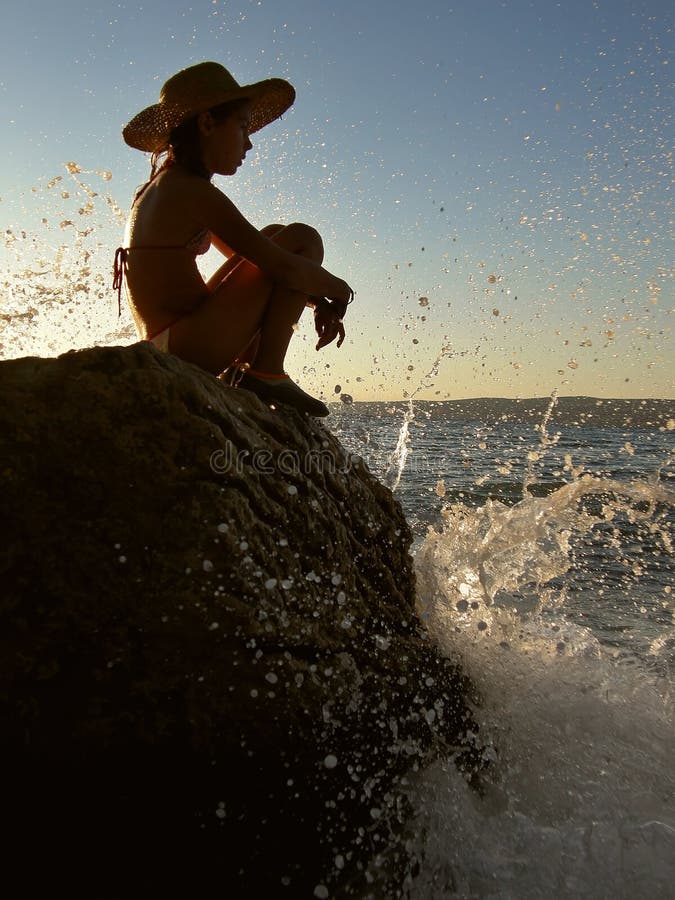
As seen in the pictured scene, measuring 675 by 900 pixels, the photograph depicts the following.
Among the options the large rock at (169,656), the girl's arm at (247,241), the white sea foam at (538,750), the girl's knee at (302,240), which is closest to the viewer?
the large rock at (169,656)

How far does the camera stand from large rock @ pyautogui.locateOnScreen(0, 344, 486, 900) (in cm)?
187

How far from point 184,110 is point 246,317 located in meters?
0.92

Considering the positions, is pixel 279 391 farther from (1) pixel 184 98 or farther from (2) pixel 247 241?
(1) pixel 184 98

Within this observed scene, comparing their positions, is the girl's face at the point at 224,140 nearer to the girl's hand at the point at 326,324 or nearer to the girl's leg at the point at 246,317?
the girl's leg at the point at 246,317

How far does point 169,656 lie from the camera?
198 centimetres

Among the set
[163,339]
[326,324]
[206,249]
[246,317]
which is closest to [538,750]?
[326,324]

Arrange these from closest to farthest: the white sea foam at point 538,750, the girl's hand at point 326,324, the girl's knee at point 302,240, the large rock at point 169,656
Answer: the large rock at point 169,656
the white sea foam at point 538,750
the girl's knee at point 302,240
the girl's hand at point 326,324

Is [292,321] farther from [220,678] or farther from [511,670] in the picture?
[511,670]

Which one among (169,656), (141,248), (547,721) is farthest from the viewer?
(547,721)

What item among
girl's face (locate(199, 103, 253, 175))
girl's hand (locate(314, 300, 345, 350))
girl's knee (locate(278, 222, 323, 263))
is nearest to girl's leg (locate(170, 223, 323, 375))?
girl's knee (locate(278, 222, 323, 263))

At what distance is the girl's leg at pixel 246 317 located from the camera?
2.63 metres

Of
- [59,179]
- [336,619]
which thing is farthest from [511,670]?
[59,179]

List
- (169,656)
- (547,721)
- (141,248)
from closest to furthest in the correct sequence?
(169,656)
(141,248)
(547,721)

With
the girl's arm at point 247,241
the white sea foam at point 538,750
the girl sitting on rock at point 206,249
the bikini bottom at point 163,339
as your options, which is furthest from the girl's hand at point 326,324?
the white sea foam at point 538,750
